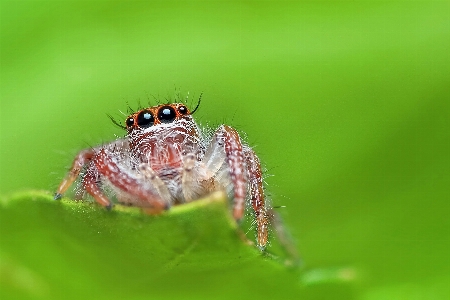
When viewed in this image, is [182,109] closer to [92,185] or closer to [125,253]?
[92,185]

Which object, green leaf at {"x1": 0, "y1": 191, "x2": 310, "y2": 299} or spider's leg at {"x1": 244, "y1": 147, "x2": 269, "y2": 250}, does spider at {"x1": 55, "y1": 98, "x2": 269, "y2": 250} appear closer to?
spider's leg at {"x1": 244, "y1": 147, "x2": 269, "y2": 250}

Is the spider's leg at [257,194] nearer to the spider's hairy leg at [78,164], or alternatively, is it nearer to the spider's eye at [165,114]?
the spider's eye at [165,114]

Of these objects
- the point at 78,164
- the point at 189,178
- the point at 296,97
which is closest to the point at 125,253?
the point at 189,178

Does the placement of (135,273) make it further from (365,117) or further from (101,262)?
(365,117)

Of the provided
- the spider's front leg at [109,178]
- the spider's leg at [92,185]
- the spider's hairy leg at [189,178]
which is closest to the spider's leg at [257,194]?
the spider's hairy leg at [189,178]

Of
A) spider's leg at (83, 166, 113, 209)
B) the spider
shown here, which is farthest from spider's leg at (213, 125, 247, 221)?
spider's leg at (83, 166, 113, 209)

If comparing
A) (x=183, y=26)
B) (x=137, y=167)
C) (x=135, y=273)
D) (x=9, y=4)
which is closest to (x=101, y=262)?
(x=135, y=273)
